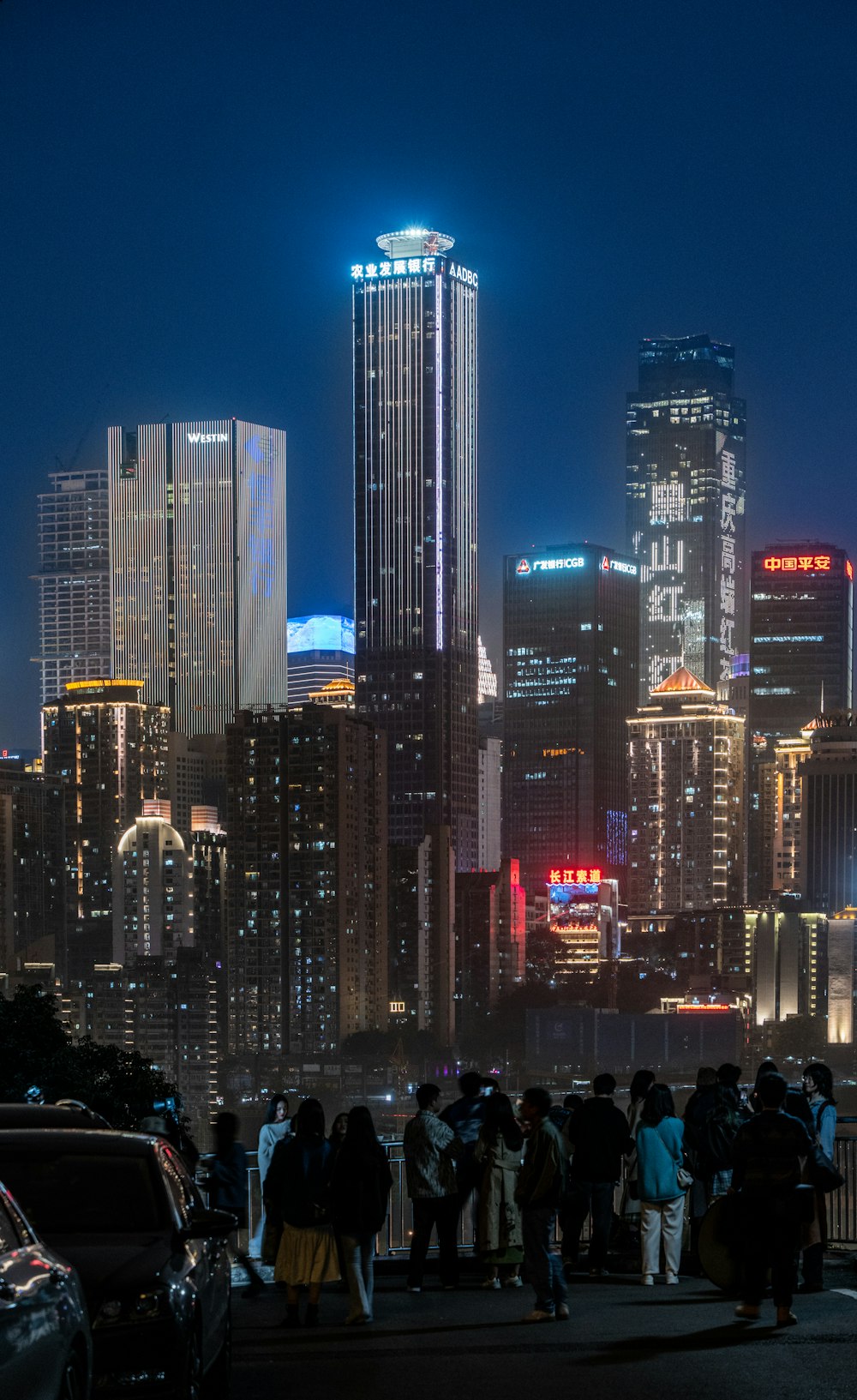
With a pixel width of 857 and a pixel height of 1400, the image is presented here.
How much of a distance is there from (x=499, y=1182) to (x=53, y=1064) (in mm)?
18035

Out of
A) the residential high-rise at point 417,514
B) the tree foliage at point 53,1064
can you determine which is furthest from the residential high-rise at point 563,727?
the tree foliage at point 53,1064

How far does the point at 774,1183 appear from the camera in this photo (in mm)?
11703

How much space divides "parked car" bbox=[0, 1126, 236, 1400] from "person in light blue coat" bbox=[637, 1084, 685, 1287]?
5.11m

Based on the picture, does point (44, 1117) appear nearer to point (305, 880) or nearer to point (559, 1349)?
point (559, 1349)

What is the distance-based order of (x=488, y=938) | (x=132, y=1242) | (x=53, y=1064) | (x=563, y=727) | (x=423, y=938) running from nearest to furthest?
(x=132, y=1242) < (x=53, y=1064) < (x=423, y=938) < (x=488, y=938) < (x=563, y=727)

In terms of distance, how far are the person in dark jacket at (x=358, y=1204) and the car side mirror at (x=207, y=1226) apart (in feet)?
11.3

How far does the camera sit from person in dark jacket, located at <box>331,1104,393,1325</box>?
1256 centimetres

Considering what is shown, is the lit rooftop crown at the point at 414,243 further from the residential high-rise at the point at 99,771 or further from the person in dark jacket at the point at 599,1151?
the person in dark jacket at the point at 599,1151

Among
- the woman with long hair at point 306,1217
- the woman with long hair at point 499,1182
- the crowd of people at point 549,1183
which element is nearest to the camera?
the crowd of people at point 549,1183

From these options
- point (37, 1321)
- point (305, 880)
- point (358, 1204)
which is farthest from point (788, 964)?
point (37, 1321)

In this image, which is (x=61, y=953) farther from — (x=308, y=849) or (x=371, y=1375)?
(x=371, y=1375)

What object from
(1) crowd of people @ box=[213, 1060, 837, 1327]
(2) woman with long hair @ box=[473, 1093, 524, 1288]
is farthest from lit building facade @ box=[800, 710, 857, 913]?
(2) woman with long hair @ box=[473, 1093, 524, 1288]

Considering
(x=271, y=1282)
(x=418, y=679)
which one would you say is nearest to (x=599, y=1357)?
(x=271, y=1282)

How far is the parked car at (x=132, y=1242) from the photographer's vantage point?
8.23 meters
